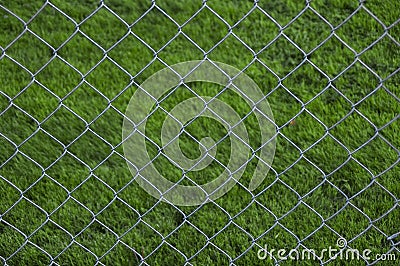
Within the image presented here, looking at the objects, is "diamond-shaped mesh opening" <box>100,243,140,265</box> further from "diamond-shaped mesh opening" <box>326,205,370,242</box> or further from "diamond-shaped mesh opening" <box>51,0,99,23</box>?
"diamond-shaped mesh opening" <box>51,0,99,23</box>

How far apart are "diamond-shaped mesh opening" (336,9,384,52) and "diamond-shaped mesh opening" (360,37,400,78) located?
0.07 m

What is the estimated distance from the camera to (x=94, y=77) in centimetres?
308

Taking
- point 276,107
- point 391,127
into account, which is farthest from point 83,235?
point 391,127

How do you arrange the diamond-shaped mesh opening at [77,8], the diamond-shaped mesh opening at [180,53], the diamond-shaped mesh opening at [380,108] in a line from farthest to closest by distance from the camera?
the diamond-shaped mesh opening at [77,8] < the diamond-shaped mesh opening at [180,53] < the diamond-shaped mesh opening at [380,108]

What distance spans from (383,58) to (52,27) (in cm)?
152

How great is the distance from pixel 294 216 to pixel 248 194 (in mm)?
198

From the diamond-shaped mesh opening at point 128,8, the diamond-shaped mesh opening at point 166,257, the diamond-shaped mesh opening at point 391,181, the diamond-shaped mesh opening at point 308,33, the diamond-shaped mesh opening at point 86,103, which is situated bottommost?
the diamond-shaped mesh opening at point 391,181

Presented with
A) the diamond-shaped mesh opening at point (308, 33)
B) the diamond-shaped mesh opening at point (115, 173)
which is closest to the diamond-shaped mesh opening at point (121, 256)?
the diamond-shaped mesh opening at point (115, 173)

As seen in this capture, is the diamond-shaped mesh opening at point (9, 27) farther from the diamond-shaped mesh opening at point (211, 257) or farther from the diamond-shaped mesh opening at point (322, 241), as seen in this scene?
the diamond-shaped mesh opening at point (322, 241)

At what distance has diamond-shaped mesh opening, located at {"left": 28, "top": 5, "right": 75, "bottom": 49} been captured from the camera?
3.27 meters

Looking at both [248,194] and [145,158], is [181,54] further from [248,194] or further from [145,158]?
[248,194]

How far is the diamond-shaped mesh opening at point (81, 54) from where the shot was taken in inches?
124

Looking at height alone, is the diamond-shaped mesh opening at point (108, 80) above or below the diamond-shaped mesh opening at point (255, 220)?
above

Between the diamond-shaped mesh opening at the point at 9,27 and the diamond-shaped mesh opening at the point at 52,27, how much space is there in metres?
0.06
